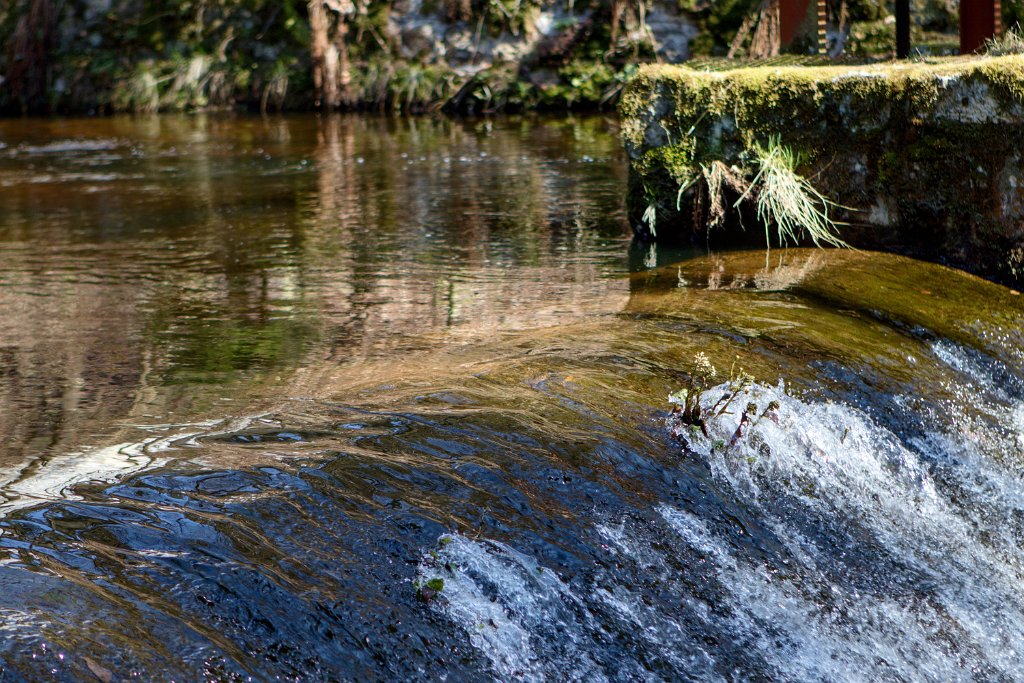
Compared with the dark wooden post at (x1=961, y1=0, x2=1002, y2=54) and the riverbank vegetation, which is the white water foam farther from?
the riverbank vegetation

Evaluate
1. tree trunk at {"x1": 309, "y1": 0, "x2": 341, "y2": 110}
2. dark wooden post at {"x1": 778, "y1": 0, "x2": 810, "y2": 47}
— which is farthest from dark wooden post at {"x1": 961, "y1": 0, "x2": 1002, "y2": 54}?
tree trunk at {"x1": 309, "y1": 0, "x2": 341, "y2": 110}

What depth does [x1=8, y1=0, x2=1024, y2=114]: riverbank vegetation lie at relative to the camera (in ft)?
52.5

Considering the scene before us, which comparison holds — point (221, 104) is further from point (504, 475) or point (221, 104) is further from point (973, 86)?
point (504, 475)

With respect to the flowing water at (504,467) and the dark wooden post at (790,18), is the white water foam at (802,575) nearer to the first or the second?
the flowing water at (504,467)

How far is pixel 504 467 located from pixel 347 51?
49.2 ft

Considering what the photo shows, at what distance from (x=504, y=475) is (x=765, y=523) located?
0.85 m

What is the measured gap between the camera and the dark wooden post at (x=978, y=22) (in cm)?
727

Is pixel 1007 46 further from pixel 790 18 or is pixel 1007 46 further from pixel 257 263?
pixel 257 263

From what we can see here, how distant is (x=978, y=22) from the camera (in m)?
7.31

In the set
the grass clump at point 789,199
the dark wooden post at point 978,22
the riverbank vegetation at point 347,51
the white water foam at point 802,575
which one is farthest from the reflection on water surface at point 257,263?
the riverbank vegetation at point 347,51

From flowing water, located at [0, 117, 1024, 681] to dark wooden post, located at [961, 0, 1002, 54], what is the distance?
6.49 ft

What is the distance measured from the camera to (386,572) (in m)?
2.87

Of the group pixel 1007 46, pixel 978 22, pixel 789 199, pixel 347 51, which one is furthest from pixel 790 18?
pixel 347 51

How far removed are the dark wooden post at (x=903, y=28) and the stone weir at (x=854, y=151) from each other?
928 millimetres
